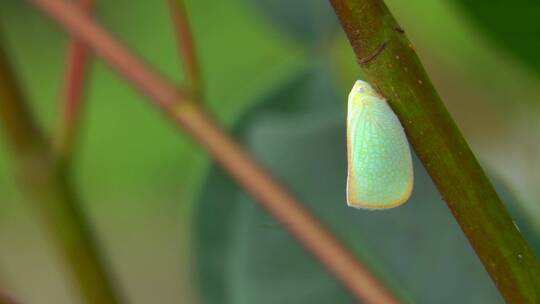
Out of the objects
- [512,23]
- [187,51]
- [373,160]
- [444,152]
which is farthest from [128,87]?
[444,152]

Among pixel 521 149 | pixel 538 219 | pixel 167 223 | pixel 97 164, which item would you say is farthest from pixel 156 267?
pixel 538 219

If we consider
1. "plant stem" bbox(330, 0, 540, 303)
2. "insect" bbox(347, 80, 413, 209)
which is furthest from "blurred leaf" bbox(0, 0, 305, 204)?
"plant stem" bbox(330, 0, 540, 303)

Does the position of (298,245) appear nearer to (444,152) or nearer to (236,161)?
(236,161)

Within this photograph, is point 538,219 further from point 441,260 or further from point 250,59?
point 250,59

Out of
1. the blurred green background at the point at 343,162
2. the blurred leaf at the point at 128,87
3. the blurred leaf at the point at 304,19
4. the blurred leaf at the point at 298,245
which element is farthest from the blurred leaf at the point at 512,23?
the blurred leaf at the point at 128,87

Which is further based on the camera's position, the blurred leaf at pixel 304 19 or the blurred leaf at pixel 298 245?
the blurred leaf at pixel 304 19

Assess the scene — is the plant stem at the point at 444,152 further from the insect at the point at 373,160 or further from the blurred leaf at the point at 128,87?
the blurred leaf at the point at 128,87
